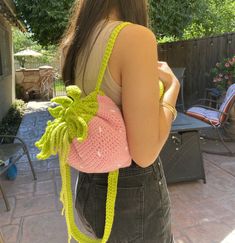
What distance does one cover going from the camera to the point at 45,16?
6.82 metres

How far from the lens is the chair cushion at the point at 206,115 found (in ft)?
15.0

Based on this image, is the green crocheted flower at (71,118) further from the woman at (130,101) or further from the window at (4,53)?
the window at (4,53)

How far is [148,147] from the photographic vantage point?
0.97 m

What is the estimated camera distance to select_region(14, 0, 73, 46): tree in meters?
6.42

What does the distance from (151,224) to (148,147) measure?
302 millimetres

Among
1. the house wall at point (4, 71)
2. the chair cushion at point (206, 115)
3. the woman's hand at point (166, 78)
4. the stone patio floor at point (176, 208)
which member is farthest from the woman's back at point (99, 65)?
the house wall at point (4, 71)

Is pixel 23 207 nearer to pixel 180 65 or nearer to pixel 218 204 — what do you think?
pixel 218 204

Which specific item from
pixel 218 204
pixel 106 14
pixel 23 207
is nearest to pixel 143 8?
pixel 106 14

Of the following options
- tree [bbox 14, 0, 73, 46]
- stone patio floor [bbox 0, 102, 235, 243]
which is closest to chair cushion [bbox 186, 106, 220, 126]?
stone patio floor [bbox 0, 102, 235, 243]

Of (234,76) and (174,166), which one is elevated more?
(234,76)

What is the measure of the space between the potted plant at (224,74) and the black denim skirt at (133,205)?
5.12m

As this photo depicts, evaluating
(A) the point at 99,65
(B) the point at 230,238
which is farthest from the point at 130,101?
(B) the point at 230,238

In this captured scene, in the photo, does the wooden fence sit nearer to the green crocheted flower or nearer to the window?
the window

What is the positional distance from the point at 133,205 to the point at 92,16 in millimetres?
613
